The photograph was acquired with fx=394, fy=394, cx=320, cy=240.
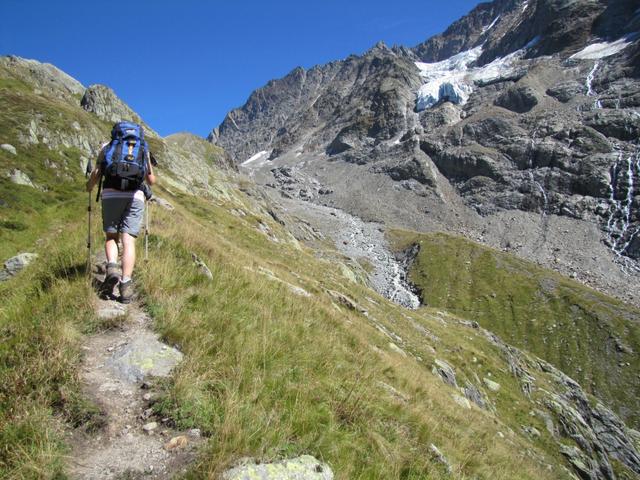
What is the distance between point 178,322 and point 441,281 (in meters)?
135

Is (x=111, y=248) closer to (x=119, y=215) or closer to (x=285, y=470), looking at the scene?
(x=119, y=215)

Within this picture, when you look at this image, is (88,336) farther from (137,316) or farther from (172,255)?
(172,255)

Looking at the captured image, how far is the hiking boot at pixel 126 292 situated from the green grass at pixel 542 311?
107095 mm

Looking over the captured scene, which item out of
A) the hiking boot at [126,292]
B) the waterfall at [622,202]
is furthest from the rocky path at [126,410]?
the waterfall at [622,202]

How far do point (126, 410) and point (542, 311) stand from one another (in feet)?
434

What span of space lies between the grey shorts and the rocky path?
5.37 feet

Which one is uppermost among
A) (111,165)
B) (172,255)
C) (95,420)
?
(111,165)

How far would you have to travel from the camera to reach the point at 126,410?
14.9 ft

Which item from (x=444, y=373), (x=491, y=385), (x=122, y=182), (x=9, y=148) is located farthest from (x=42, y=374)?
(x=9, y=148)

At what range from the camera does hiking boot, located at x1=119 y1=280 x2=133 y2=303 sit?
6.69m

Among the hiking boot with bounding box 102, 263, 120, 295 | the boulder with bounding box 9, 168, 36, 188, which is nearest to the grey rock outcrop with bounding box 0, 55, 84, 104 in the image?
the boulder with bounding box 9, 168, 36, 188

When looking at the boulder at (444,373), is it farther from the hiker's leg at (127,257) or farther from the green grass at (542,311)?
the green grass at (542,311)

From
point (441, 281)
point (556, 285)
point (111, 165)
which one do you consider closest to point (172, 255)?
point (111, 165)

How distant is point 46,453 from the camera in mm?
3533
